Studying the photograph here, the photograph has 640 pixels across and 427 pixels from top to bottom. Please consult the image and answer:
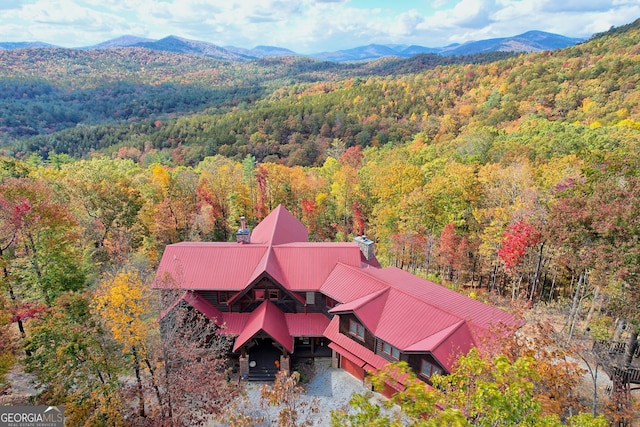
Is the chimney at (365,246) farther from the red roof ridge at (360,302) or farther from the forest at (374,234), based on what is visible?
the forest at (374,234)

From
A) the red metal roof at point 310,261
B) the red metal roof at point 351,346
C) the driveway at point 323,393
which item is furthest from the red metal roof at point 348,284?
the driveway at point 323,393

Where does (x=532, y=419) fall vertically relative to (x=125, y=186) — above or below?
above

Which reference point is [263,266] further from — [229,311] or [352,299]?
[352,299]

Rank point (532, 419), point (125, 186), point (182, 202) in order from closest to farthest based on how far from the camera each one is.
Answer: point (532, 419) → point (125, 186) → point (182, 202)

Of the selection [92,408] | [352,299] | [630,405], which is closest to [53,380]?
[92,408]

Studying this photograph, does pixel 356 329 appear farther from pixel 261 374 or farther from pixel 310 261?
pixel 261 374

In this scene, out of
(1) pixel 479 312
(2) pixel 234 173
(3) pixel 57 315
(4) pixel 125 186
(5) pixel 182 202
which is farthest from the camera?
(2) pixel 234 173
